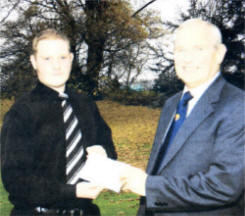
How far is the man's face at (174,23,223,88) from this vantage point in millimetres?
1684

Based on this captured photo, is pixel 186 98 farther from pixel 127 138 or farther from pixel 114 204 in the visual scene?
pixel 127 138

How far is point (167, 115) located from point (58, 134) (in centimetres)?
68

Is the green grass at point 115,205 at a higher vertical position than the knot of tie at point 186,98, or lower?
lower

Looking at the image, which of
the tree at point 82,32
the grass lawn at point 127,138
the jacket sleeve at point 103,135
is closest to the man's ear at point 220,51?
the jacket sleeve at point 103,135

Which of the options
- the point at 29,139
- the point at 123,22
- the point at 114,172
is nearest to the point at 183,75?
the point at 114,172

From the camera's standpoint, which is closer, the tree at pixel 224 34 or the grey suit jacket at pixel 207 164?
the grey suit jacket at pixel 207 164

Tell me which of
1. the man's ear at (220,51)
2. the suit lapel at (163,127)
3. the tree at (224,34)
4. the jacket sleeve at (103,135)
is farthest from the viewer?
the tree at (224,34)

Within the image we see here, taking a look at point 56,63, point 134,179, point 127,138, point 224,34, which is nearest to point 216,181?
point 134,179

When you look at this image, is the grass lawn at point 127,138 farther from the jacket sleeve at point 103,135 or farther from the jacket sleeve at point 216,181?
the jacket sleeve at point 216,181

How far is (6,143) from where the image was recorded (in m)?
1.86

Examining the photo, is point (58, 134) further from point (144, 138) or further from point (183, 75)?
point (144, 138)

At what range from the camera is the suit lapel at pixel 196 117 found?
63.0 inches

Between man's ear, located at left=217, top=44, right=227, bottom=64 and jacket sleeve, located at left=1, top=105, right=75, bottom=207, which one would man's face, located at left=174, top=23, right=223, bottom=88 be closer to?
man's ear, located at left=217, top=44, right=227, bottom=64

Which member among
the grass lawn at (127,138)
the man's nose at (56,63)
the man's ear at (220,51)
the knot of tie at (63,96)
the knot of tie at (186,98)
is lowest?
the grass lawn at (127,138)
